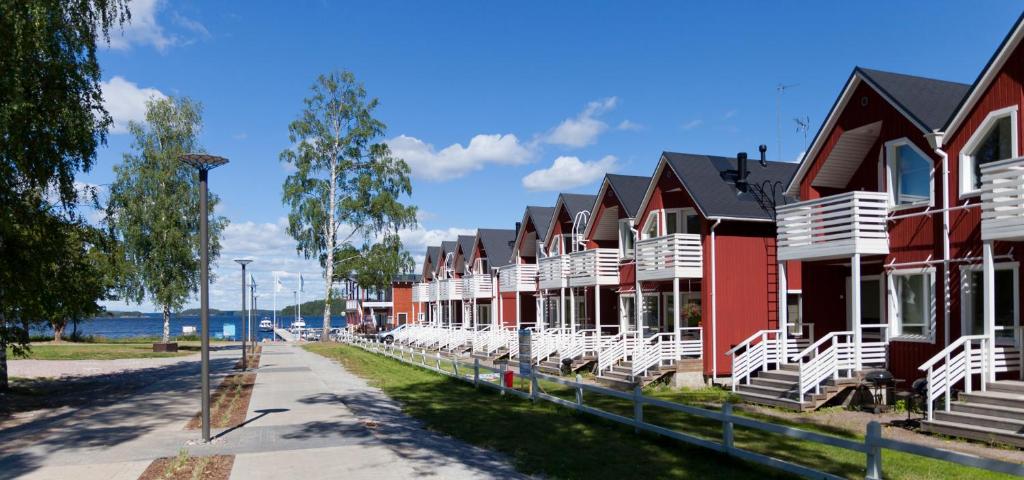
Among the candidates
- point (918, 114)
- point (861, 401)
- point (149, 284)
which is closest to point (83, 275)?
point (861, 401)

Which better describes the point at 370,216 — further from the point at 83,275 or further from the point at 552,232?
the point at 83,275

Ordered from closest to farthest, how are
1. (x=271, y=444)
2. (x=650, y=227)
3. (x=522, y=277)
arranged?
(x=271, y=444)
(x=650, y=227)
(x=522, y=277)

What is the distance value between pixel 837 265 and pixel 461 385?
10.8 metres

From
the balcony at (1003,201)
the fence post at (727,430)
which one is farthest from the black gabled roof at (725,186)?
the fence post at (727,430)

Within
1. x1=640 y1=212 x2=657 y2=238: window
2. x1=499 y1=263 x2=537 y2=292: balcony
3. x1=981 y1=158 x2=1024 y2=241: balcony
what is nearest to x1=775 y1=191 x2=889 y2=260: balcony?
x1=981 y1=158 x2=1024 y2=241: balcony

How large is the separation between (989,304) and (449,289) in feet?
123

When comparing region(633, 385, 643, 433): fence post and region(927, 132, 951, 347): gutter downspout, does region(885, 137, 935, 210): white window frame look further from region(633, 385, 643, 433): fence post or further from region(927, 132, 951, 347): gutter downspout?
region(633, 385, 643, 433): fence post

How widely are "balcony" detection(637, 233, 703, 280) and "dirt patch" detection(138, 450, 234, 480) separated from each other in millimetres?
15107

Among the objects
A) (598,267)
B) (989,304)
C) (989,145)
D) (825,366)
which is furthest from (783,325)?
(598,267)

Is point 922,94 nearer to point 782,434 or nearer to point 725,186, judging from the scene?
point 725,186

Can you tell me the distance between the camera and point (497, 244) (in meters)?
46.9

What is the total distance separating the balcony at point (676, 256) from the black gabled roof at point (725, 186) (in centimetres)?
113

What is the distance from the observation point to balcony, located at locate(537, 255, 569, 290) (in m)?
31.5

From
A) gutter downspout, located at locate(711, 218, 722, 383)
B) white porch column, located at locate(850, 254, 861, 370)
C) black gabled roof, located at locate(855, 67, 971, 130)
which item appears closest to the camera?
white porch column, located at locate(850, 254, 861, 370)
